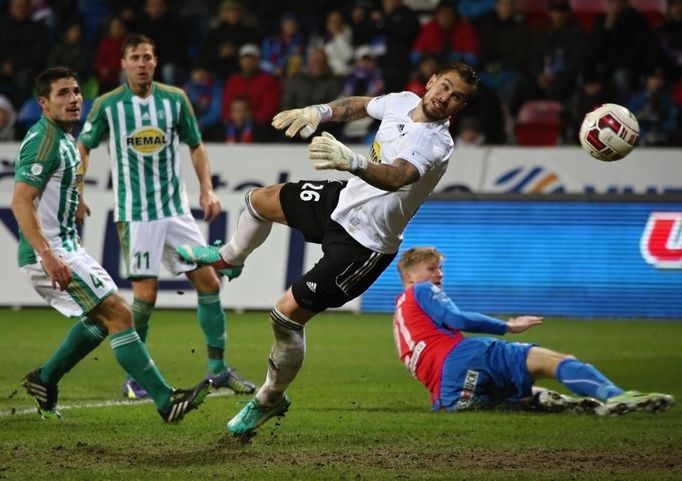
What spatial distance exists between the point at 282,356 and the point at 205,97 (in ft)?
35.5

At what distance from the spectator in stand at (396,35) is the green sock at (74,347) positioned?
10.3 metres

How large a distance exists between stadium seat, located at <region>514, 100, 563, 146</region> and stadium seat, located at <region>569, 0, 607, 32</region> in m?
2.60

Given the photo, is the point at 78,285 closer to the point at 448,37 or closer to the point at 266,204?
the point at 266,204

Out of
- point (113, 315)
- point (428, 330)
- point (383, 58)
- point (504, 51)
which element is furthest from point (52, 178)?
point (504, 51)

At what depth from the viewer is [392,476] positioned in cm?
619

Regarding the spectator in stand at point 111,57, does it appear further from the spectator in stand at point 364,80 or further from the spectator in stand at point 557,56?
the spectator in stand at point 557,56

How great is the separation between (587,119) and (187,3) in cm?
1292

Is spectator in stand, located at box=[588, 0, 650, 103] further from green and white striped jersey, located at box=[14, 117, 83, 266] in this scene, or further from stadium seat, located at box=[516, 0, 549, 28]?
green and white striped jersey, located at box=[14, 117, 83, 266]

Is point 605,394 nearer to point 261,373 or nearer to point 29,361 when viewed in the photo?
point 261,373

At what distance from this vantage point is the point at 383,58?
1769cm

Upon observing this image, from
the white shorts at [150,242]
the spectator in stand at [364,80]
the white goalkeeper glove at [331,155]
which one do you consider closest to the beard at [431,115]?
the white goalkeeper glove at [331,155]

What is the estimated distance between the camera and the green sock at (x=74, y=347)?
7.75m

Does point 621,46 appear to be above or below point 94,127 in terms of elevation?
below

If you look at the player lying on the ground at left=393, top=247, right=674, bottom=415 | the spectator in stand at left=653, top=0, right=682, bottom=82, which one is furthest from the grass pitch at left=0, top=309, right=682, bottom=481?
the spectator in stand at left=653, top=0, right=682, bottom=82
